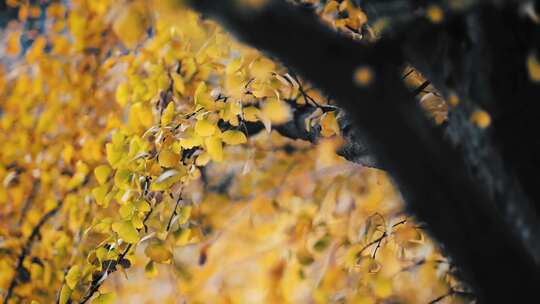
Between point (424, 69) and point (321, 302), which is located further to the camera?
point (321, 302)

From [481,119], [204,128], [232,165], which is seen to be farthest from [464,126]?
[232,165]

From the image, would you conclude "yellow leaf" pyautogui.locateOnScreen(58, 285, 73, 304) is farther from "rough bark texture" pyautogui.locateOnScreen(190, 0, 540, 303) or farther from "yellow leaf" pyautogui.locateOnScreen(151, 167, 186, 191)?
"rough bark texture" pyautogui.locateOnScreen(190, 0, 540, 303)

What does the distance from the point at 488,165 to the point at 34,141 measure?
3.90 meters

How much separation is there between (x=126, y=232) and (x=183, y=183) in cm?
38

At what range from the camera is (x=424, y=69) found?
1.09 m

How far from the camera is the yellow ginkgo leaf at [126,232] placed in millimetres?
1835

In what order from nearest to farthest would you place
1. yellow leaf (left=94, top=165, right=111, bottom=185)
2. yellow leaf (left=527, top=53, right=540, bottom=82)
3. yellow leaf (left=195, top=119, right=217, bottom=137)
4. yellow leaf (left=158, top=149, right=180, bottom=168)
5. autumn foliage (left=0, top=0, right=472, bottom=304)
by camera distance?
yellow leaf (left=527, top=53, right=540, bottom=82) < yellow leaf (left=195, top=119, right=217, bottom=137) < yellow leaf (left=158, top=149, right=180, bottom=168) < autumn foliage (left=0, top=0, right=472, bottom=304) < yellow leaf (left=94, top=165, right=111, bottom=185)

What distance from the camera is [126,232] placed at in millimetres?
1841

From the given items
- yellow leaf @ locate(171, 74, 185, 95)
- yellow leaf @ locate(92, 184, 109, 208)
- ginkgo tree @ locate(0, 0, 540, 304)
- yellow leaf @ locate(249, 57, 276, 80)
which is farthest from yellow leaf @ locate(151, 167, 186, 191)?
yellow leaf @ locate(171, 74, 185, 95)

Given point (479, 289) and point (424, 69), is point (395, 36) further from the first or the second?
point (479, 289)

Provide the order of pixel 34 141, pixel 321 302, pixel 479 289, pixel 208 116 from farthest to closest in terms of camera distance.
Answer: pixel 34 141
pixel 321 302
pixel 208 116
pixel 479 289

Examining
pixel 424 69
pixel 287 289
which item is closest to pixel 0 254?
pixel 287 289

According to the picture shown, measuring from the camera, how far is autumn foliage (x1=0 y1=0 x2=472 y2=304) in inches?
80.2

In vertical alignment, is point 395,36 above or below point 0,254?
above
